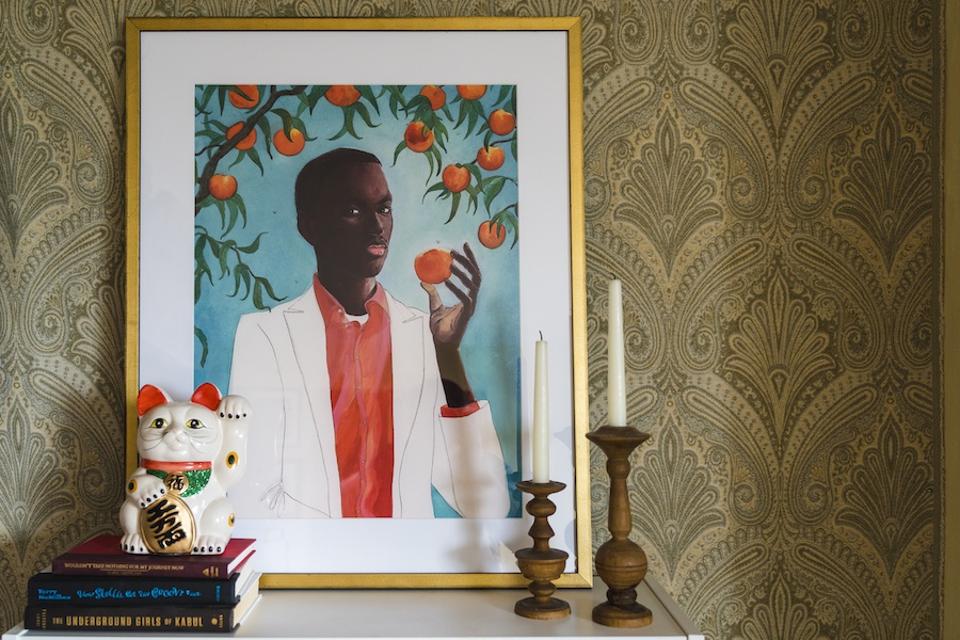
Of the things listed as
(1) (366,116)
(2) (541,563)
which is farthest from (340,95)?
(2) (541,563)

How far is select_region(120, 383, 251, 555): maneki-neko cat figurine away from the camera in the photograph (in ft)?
4.18

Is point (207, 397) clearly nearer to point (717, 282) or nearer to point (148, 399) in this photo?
point (148, 399)

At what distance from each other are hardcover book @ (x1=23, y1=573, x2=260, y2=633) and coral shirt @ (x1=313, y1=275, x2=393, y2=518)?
11.5 inches

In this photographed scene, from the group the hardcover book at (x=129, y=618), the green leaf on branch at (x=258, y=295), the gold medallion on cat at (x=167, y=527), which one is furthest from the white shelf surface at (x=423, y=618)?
the green leaf on branch at (x=258, y=295)

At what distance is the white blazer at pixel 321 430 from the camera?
1465mm

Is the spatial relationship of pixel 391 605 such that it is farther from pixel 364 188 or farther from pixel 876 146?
pixel 876 146

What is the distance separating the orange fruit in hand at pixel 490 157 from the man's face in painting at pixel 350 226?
0.16 metres

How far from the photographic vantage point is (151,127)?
1.49 metres

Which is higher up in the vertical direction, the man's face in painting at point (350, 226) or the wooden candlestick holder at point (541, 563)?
the man's face in painting at point (350, 226)

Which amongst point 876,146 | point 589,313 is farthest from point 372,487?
point 876,146

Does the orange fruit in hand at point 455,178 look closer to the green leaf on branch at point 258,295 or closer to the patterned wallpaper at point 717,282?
the patterned wallpaper at point 717,282

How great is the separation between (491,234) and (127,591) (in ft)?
2.46

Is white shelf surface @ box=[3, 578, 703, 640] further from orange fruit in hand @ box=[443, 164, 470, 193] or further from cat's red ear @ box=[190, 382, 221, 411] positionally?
orange fruit in hand @ box=[443, 164, 470, 193]

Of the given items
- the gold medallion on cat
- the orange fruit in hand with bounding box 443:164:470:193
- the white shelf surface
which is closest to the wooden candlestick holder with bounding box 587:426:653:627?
the white shelf surface
